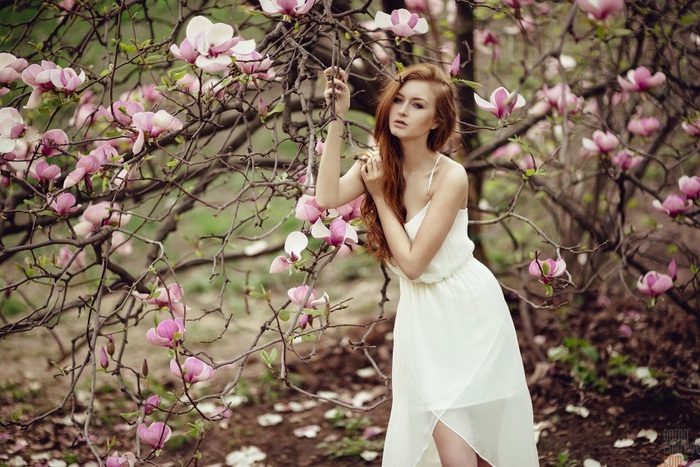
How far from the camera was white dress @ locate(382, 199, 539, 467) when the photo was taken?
1667 mm

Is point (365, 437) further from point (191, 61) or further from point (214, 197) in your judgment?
point (214, 197)

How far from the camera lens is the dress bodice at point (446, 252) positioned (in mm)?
1727

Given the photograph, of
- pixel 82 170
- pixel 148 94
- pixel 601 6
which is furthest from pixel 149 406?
pixel 601 6

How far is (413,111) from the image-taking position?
5.59ft

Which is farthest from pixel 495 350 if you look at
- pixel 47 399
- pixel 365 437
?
pixel 47 399

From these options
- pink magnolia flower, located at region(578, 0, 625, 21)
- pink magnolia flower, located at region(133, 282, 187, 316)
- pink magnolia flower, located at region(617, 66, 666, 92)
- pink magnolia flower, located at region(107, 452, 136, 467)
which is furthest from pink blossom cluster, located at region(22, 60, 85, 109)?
pink magnolia flower, located at region(617, 66, 666, 92)

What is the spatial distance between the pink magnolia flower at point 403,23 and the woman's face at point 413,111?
13 cm

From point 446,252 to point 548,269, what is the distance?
1.02 ft

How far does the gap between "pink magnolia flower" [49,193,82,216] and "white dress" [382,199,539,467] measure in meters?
0.89

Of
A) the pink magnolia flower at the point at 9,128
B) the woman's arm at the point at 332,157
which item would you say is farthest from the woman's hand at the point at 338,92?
the pink magnolia flower at the point at 9,128

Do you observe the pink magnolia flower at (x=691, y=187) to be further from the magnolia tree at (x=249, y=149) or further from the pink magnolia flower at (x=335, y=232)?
the pink magnolia flower at (x=335, y=232)

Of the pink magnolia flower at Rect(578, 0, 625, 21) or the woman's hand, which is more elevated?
the pink magnolia flower at Rect(578, 0, 625, 21)

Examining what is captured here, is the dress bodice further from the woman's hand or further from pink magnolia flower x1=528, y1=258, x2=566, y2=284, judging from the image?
the woman's hand

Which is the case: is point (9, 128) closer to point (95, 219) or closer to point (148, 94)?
point (95, 219)
